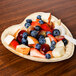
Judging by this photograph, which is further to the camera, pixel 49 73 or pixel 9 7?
pixel 9 7

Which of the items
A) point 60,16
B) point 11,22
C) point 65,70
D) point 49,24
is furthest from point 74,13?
point 65,70

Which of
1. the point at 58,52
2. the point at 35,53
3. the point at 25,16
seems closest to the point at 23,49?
the point at 35,53

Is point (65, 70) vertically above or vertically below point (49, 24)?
below

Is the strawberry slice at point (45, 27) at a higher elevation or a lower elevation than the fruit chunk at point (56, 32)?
higher

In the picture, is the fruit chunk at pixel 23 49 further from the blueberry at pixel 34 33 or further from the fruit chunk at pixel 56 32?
the fruit chunk at pixel 56 32

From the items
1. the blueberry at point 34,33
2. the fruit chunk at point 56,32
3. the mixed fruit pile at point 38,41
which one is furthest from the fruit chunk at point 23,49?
the fruit chunk at point 56,32

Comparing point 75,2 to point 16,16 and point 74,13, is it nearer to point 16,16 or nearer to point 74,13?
point 74,13

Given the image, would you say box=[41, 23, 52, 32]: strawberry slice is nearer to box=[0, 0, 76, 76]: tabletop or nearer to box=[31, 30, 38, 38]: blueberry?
box=[31, 30, 38, 38]: blueberry
